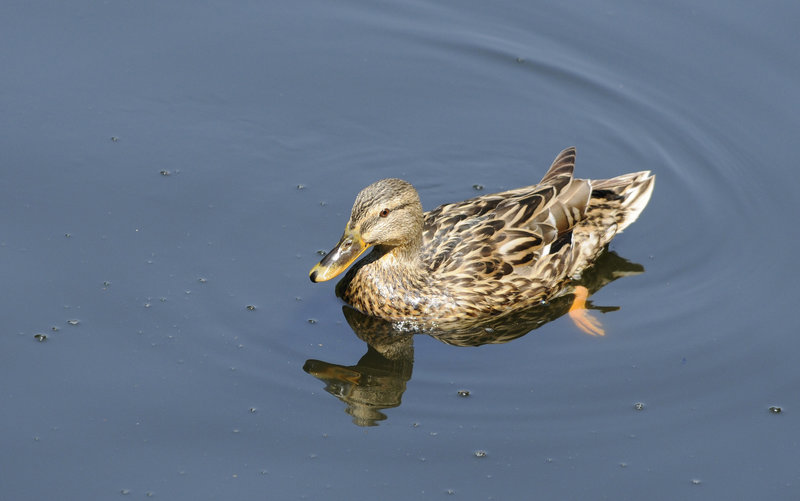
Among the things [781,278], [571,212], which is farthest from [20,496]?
[781,278]

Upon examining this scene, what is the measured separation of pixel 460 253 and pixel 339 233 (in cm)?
130

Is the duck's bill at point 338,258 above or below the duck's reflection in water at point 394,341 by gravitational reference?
above

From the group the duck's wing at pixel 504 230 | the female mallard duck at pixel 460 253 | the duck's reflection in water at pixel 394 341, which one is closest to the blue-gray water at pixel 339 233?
the duck's reflection in water at pixel 394 341

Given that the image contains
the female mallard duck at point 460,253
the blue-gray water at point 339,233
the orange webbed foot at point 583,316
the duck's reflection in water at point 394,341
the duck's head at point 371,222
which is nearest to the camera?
the blue-gray water at point 339,233

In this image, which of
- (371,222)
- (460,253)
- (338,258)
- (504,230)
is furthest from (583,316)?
(338,258)

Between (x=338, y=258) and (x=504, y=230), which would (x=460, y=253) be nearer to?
(x=504, y=230)

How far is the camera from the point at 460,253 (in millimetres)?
10594

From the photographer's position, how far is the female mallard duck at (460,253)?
33.2 feet

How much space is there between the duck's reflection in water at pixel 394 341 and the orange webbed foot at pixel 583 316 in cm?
6

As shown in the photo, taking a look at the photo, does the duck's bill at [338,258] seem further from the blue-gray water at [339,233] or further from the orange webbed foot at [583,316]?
the orange webbed foot at [583,316]

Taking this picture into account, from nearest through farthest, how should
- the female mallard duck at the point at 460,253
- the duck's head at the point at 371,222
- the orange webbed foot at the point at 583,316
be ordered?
1. the duck's head at the point at 371,222
2. the female mallard duck at the point at 460,253
3. the orange webbed foot at the point at 583,316

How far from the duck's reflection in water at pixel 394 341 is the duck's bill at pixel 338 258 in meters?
0.65

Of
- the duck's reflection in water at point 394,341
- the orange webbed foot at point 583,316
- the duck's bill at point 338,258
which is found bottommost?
the duck's reflection in water at point 394,341

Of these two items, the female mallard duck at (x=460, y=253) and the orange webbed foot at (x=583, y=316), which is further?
the orange webbed foot at (x=583, y=316)
